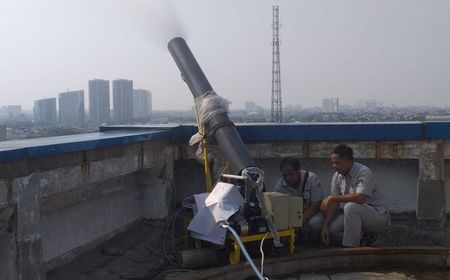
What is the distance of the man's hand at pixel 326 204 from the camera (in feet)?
18.0

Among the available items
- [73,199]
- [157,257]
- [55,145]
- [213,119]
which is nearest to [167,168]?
[213,119]

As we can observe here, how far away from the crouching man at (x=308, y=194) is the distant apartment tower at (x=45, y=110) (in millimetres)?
21443

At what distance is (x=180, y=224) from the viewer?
634 centimetres

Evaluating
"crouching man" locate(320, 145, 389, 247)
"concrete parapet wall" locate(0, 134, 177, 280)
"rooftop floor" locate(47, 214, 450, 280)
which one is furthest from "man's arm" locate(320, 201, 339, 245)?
"concrete parapet wall" locate(0, 134, 177, 280)

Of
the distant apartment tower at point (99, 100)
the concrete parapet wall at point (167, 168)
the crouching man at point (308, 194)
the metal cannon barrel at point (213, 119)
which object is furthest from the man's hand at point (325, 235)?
the distant apartment tower at point (99, 100)

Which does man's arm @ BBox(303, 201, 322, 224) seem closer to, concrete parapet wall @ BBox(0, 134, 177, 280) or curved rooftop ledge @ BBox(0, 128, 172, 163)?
concrete parapet wall @ BBox(0, 134, 177, 280)

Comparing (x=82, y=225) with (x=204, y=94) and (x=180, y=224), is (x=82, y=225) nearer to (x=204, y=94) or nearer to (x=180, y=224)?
(x=180, y=224)

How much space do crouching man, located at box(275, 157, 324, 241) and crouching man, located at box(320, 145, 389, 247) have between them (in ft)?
0.43

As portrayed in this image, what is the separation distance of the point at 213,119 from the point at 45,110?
2289cm

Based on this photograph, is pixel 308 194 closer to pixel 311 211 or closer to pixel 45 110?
pixel 311 211

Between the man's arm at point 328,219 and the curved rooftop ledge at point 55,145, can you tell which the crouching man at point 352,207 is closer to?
the man's arm at point 328,219

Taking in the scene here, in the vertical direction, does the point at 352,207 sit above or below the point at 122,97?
below

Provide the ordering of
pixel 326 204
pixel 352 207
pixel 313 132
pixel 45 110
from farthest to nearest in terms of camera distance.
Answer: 1. pixel 45 110
2. pixel 313 132
3. pixel 326 204
4. pixel 352 207

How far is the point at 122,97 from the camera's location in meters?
28.3
